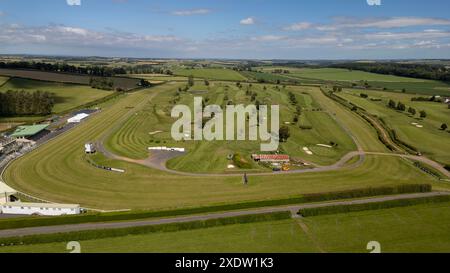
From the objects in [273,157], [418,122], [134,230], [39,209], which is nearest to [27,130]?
[39,209]

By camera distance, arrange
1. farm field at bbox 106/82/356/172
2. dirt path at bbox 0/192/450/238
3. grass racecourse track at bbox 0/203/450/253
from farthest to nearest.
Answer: farm field at bbox 106/82/356/172 < dirt path at bbox 0/192/450/238 < grass racecourse track at bbox 0/203/450/253

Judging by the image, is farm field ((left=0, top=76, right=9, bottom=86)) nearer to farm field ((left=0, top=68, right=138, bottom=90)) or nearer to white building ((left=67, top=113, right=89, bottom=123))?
farm field ((left=0, top=68, right=138, bottom=90))

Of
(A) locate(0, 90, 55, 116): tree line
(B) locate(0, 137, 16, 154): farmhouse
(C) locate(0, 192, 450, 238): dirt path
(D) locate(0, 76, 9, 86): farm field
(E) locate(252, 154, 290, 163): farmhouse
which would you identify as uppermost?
(D) locate(0, 76, 9, 86): farm field

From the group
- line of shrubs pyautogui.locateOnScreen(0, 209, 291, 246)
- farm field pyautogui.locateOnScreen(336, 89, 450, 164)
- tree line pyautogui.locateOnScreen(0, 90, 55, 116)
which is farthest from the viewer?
tree line pyautogui.locateOnScreen(0, 90, 55, 116)

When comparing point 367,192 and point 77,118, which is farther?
point 77,118

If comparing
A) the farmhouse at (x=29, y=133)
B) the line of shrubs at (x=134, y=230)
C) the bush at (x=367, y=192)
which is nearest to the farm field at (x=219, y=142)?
the bush at (x=367, y=192)

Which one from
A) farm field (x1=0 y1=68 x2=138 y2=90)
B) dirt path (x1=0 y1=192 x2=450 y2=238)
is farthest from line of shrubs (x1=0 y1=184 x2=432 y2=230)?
farm field (x1=0 y1=68 x2=138 y2=90)

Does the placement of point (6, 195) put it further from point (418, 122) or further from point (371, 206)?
point (418, 122)
